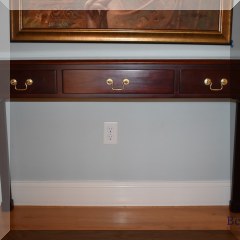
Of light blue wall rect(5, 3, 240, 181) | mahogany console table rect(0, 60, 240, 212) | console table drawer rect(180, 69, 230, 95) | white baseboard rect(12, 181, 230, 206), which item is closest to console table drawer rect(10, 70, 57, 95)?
mahogany console table rect(0, 60, 240, 212)

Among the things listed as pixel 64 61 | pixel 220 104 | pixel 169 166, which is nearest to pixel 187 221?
pixel 169 166

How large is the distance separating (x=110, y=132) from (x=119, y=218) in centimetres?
44

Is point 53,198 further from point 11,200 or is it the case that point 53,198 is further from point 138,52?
point 138,52

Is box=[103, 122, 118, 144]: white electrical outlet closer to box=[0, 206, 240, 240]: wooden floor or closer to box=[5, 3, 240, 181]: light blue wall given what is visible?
box=[5, 3, 240, 181]: light blue wall

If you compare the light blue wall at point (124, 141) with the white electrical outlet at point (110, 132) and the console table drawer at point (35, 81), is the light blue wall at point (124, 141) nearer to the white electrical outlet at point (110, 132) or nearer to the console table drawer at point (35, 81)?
the white electrical outlet at point (110, 132)

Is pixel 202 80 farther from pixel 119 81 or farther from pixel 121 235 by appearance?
pixel 121 235

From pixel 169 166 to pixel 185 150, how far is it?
12cm

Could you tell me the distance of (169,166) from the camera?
1.49 metres

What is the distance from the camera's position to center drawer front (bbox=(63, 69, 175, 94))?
1043mm

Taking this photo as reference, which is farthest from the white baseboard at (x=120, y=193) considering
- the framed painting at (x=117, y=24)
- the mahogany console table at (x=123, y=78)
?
the framed painting at (x=117, y=24)

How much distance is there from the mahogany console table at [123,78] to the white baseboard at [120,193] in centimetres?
62

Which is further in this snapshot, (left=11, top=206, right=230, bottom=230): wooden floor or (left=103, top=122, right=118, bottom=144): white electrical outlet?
(left=103, top=122, right=118, bottom=144): white electrical outlet

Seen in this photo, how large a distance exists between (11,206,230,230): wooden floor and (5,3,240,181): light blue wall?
167mm

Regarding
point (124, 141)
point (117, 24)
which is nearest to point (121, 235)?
point (124, 141)
